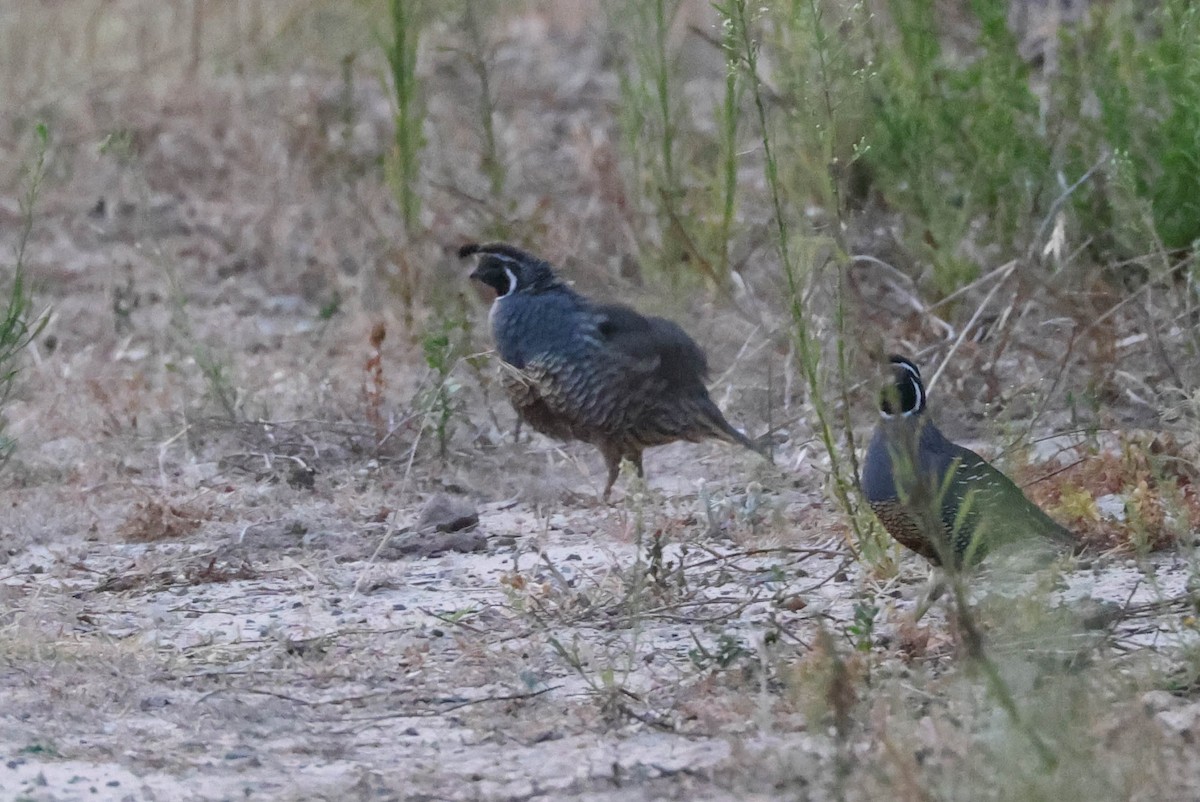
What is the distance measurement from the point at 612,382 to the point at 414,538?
102cm

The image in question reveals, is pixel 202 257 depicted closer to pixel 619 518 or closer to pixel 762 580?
pixel 619 518

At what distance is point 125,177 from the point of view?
919cm

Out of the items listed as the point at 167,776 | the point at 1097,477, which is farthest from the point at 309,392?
the point at 167,776

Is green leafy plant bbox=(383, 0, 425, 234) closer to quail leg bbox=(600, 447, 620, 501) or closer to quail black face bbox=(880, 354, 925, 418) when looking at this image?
quail leg bbox=(600, 447, 620, 501)

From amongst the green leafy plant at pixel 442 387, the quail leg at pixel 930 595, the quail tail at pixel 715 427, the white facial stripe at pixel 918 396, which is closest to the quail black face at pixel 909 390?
the white facial stripe at pixel 918 396

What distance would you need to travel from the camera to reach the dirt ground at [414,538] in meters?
3.31

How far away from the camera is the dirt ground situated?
331cm

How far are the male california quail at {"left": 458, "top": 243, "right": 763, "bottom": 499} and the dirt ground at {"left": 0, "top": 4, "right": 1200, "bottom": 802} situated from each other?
17cm

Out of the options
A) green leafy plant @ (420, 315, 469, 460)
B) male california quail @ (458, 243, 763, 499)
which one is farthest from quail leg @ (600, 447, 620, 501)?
green leafy plant @ (420, 315, 469, 460)

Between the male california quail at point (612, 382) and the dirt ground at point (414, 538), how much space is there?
6.5 inches

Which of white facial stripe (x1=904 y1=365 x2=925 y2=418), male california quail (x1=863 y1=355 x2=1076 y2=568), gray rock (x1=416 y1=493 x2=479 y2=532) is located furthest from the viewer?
gray rock (x1=416 y1=493 x2=479 y2=532)

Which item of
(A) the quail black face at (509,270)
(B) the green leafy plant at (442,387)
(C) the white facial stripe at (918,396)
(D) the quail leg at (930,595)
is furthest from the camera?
(A) the quail black face at (509,270)

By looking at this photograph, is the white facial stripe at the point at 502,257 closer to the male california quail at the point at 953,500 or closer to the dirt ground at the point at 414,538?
the dirt ground at the point at 414,538

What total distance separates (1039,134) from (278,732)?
3.78 m
